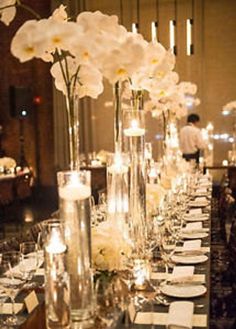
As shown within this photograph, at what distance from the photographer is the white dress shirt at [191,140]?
31.2ft

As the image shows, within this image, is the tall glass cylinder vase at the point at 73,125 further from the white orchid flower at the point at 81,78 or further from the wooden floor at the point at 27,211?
the wooden floor at the point at 27,211

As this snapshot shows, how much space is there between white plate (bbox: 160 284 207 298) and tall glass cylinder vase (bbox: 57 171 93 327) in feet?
1.96

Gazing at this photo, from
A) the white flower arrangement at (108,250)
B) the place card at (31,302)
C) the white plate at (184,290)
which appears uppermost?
the white flower arrangement at (108,250)

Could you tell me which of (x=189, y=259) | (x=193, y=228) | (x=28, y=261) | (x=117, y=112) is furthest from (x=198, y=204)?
(x=28, y=261)

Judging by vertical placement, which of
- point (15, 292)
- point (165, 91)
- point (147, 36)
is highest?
point (147, 36)

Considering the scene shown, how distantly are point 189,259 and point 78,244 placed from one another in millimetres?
1254

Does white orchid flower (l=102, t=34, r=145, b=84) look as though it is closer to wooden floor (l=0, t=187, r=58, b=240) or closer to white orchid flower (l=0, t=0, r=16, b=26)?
white orchid flower (l=0, t=0, r=16, b=26)

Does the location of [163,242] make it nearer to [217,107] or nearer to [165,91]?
[165,91]

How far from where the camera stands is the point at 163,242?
301 centimetres

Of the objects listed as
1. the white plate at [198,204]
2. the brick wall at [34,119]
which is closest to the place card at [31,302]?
the white plate at [198,204]

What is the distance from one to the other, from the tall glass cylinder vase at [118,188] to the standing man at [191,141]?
21.8 ft

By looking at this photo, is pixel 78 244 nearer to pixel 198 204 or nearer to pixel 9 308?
pixel 9 308

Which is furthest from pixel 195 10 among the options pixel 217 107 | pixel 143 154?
pixel 143 154

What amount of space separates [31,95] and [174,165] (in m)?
5.97
